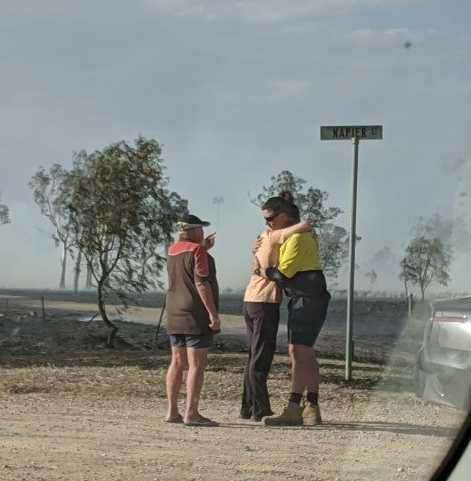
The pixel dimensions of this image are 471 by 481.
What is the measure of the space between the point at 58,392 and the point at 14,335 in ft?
25.7

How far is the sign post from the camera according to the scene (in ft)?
36.4

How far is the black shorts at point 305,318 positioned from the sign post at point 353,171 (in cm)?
326

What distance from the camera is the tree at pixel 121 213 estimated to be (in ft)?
49.7

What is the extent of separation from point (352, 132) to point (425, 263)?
5.80ft

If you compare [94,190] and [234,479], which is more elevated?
[94,190]

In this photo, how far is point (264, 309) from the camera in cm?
A: 846

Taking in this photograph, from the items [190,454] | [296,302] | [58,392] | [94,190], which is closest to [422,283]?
[296,302]

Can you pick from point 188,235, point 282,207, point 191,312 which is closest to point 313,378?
point 191,312

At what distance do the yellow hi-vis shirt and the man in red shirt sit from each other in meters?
0.67

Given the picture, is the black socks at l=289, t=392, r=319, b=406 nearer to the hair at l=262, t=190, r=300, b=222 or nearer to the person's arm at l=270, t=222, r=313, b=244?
the person's arm at l=270, t=222, r=313, b=244

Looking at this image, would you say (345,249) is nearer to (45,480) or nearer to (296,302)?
(296,302)

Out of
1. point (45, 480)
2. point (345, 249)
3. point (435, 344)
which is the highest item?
point (345, 249)

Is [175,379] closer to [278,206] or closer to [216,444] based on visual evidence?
[216,444]

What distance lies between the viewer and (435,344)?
23.7 ft
